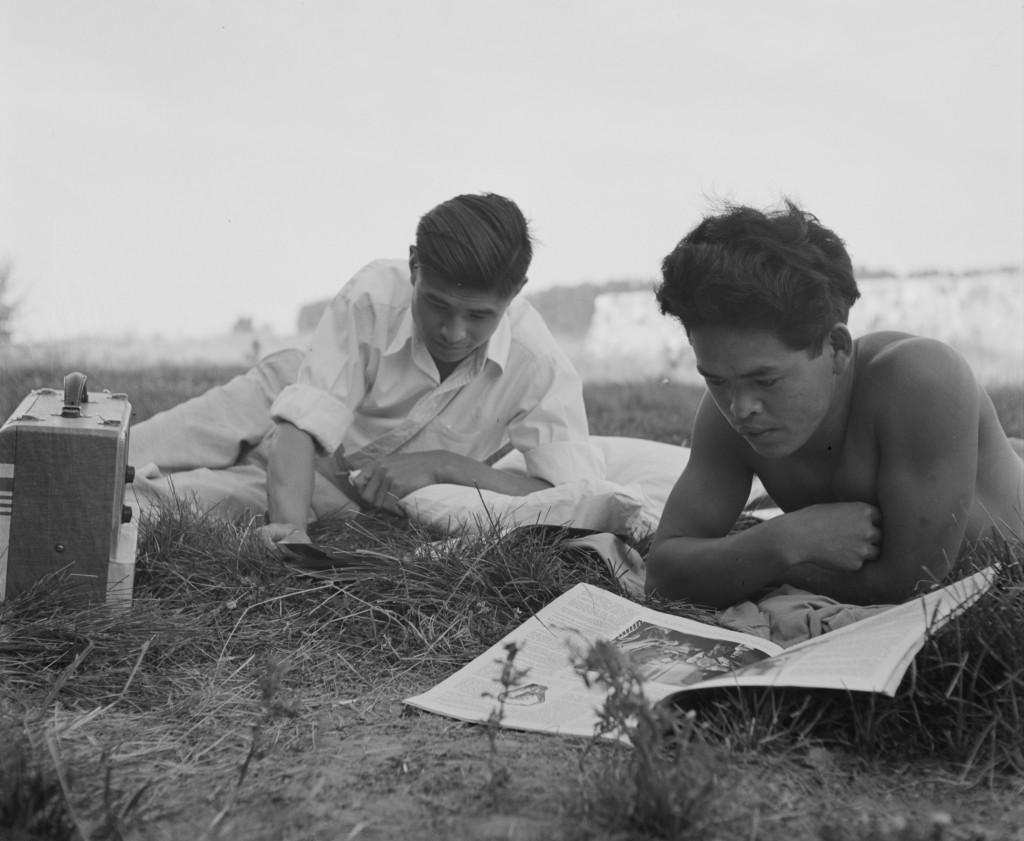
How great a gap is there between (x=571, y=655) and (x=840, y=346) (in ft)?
3.34

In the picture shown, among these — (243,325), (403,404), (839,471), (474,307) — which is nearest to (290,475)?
(403,404)

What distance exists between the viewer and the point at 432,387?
12.1 feet

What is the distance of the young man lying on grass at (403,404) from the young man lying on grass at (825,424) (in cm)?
96

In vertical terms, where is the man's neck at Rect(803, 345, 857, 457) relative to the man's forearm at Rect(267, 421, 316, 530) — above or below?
above

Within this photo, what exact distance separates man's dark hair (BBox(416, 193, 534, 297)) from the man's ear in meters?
1.15

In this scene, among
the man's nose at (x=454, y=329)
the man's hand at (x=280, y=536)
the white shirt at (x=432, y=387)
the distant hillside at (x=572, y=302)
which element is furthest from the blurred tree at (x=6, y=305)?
the distant hillside at (x=572, y=302)

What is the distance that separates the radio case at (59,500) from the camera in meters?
2.20

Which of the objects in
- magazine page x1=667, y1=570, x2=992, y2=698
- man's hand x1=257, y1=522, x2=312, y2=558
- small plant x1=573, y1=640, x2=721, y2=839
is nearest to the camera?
small plant x1=573, y1=640, x2=721, y2=839

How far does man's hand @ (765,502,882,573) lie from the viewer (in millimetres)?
2357

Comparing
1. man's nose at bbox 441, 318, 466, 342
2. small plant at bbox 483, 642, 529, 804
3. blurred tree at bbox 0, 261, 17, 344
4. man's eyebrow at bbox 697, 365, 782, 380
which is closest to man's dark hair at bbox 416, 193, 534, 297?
man's nose at bbox 441, 318, 466, 342

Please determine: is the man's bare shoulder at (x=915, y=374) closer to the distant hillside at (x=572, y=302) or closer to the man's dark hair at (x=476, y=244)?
the man's dark hair at (x=476, y=244)

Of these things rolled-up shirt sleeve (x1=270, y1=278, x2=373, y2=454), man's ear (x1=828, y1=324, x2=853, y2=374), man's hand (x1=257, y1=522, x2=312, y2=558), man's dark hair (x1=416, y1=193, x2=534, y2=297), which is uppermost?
man's dark hair (x1=416, y1=193, x2=534, y2=297)

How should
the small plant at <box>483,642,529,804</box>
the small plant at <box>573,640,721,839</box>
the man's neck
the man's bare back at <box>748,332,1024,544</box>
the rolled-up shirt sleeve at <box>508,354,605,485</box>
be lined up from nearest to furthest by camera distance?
the small plant at <box>573,640,721,839</box>, the small plant at <box>483,642,529,804</box>, the man's bare back at <box>748,332,1024,544</box>, the man's neck, the rolled-up shirt sleeve at <box>508,354,605,485</box>

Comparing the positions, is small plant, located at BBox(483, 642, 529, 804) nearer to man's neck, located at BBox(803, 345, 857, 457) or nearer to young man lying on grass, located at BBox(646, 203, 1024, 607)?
young man lying on grass, located at BBox(646, 203, 1024, 607)
